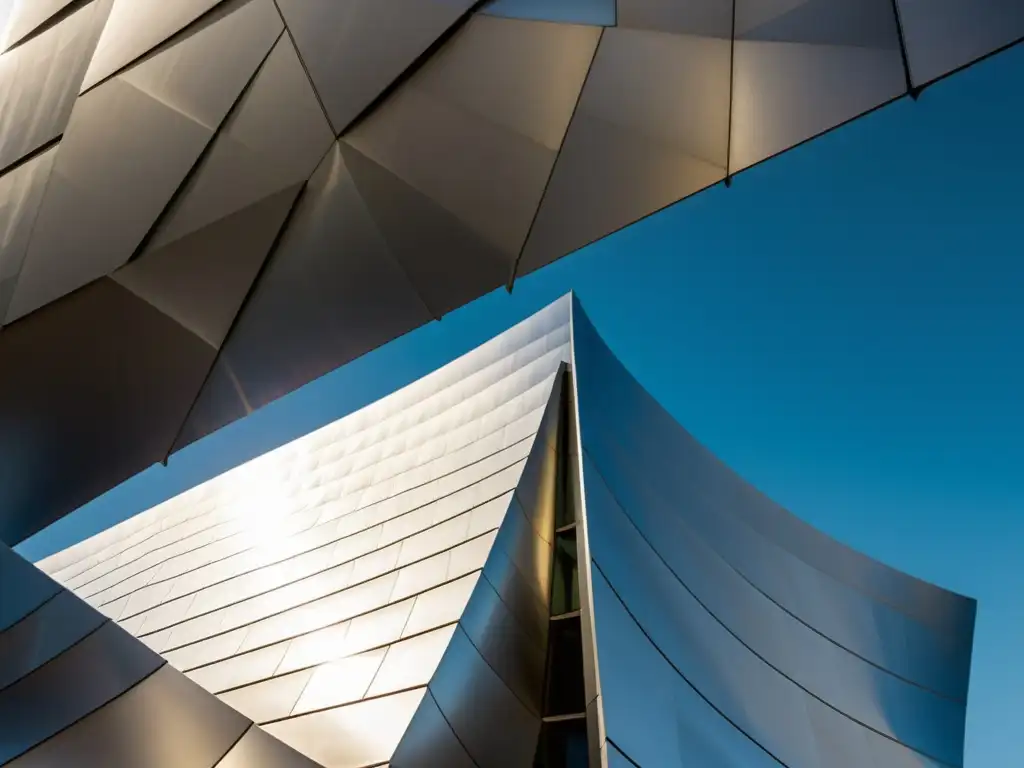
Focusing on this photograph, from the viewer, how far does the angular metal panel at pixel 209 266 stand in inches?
195

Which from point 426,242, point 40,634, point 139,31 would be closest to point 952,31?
point 426,242

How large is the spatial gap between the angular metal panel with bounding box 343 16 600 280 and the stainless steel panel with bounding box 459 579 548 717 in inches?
251

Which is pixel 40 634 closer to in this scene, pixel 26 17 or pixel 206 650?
pixel 26 17

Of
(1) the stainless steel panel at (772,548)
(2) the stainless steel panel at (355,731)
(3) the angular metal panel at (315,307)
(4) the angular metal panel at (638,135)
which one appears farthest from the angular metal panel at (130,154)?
(1) the stainless steel panel at (772,548)

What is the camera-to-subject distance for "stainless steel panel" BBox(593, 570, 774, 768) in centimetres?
743

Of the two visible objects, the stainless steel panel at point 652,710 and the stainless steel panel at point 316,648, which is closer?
the stainless steel panel at point 652,710

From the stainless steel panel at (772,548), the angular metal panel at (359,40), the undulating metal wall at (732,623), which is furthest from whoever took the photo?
the stainless steel panel at (772,548)

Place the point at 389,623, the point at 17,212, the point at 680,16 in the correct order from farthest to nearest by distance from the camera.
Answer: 1. the point at 389,623
2. the point at 17,212
3. the point at 680,16

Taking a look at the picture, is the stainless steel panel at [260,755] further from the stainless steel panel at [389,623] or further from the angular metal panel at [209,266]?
the angular metal panel at [209,266]

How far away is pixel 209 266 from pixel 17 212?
1410 mm

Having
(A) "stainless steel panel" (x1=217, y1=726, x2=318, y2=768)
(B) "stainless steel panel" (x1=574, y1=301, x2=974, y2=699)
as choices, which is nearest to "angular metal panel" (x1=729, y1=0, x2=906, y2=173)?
(A) "stainless steel panel" (x1=217, y1=726, x2=318, y2=768)

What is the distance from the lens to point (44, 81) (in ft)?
18.1

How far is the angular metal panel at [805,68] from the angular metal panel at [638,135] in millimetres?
133

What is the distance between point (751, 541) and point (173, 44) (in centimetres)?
1612
